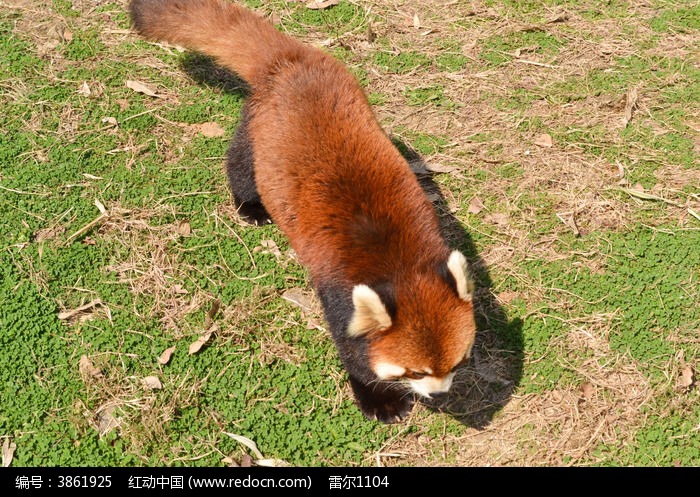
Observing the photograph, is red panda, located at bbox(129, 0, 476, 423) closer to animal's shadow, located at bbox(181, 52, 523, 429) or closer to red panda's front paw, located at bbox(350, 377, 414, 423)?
red panda's front paw, located at bbox(350, 377, 414, 423)

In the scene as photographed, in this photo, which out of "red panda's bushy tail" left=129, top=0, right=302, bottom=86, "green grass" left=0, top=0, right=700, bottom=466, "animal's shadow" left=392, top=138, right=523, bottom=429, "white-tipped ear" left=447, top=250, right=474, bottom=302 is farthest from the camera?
"red panda's bushy tail" left=129, top=0, right=302, bottom=86

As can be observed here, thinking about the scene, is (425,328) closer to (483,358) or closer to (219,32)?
(483,358)

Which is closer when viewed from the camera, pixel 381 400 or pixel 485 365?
pixel 381 400

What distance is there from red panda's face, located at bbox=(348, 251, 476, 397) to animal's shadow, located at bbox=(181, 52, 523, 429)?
630mm

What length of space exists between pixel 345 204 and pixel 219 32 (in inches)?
67.6

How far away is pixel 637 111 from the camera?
5.54 meters

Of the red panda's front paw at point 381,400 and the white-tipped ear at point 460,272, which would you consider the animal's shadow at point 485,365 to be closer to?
the red panda's front paw at point 381,400

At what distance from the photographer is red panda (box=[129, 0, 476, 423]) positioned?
3395 mm

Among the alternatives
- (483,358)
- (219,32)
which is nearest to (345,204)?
(483,358)

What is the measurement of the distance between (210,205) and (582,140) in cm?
302

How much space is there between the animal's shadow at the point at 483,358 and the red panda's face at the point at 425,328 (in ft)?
2.07

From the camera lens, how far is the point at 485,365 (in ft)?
13.8

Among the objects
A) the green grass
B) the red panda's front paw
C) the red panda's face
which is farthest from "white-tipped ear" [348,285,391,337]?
the green grass
